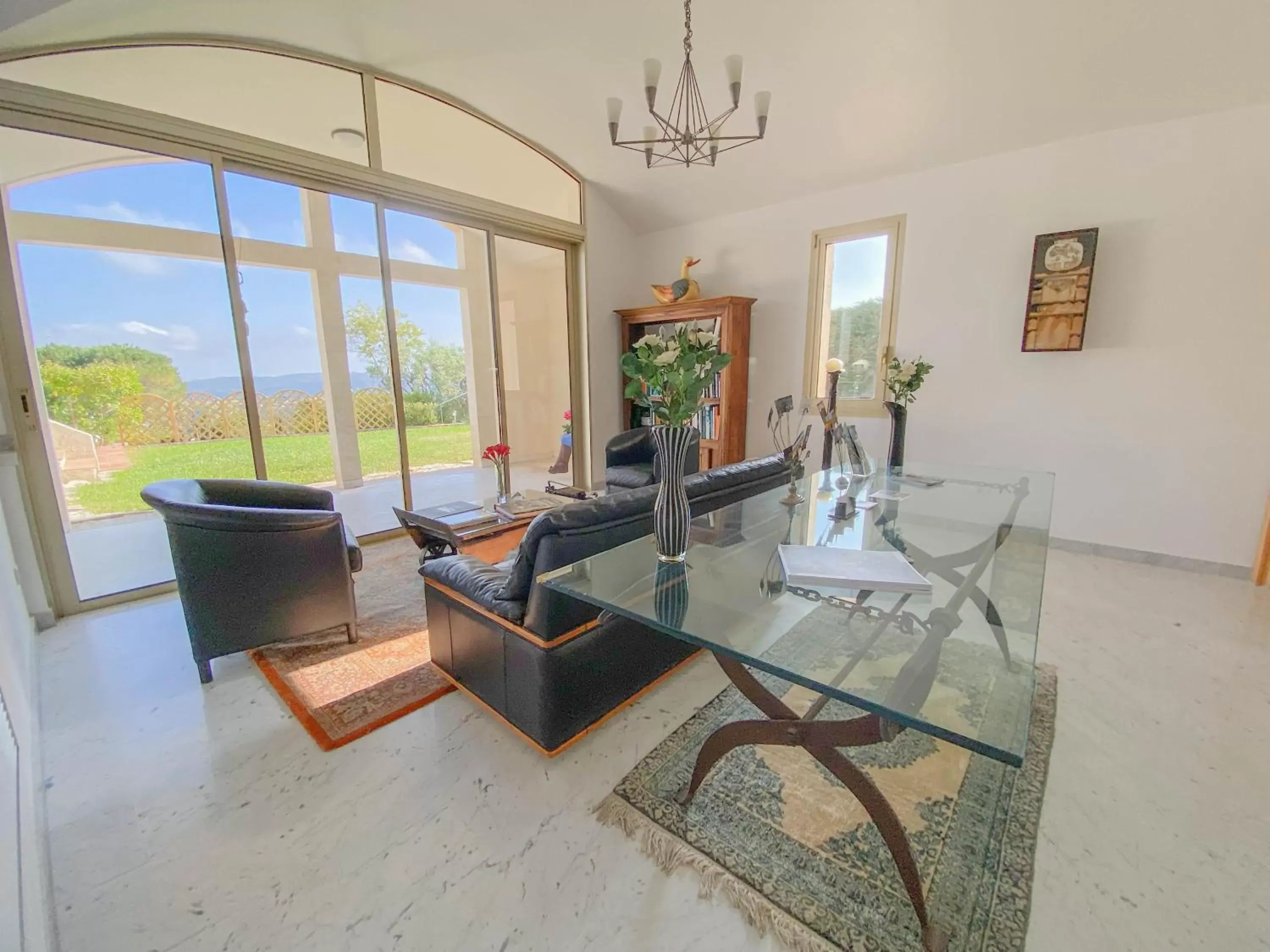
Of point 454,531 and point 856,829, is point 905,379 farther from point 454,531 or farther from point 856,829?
point 454,531

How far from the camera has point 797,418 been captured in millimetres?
4270

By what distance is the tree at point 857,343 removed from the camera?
3.81m

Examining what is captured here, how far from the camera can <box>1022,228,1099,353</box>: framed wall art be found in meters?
2.95

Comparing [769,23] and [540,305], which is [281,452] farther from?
[769,23]

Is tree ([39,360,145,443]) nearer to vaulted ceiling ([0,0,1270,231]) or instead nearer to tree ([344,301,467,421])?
tree ([344,301,467,421])

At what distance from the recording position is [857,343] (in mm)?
3910

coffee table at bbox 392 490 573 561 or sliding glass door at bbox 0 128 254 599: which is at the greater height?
sliding glass door at bbox 0 128 254 599

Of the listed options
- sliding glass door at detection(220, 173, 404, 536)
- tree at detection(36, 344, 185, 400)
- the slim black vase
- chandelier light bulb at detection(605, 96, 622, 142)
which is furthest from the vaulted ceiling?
the slim black vase

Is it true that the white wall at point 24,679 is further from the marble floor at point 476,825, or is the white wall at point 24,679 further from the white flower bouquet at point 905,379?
the white flower bouquet at point 905,379

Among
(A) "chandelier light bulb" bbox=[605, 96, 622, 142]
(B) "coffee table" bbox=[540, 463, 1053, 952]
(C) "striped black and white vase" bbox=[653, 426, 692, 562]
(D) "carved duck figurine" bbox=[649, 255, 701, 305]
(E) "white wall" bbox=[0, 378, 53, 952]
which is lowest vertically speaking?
(E) "white wall" bbox=[0, 378, 53, 952]

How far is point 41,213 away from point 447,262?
2.09 metres

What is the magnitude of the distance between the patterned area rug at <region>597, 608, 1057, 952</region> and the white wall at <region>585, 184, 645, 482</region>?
11.7 ft

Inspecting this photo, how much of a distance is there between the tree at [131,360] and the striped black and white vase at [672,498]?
3054 millimetres

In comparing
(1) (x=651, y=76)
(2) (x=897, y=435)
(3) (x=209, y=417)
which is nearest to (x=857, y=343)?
(2) (x=897, y=435)
